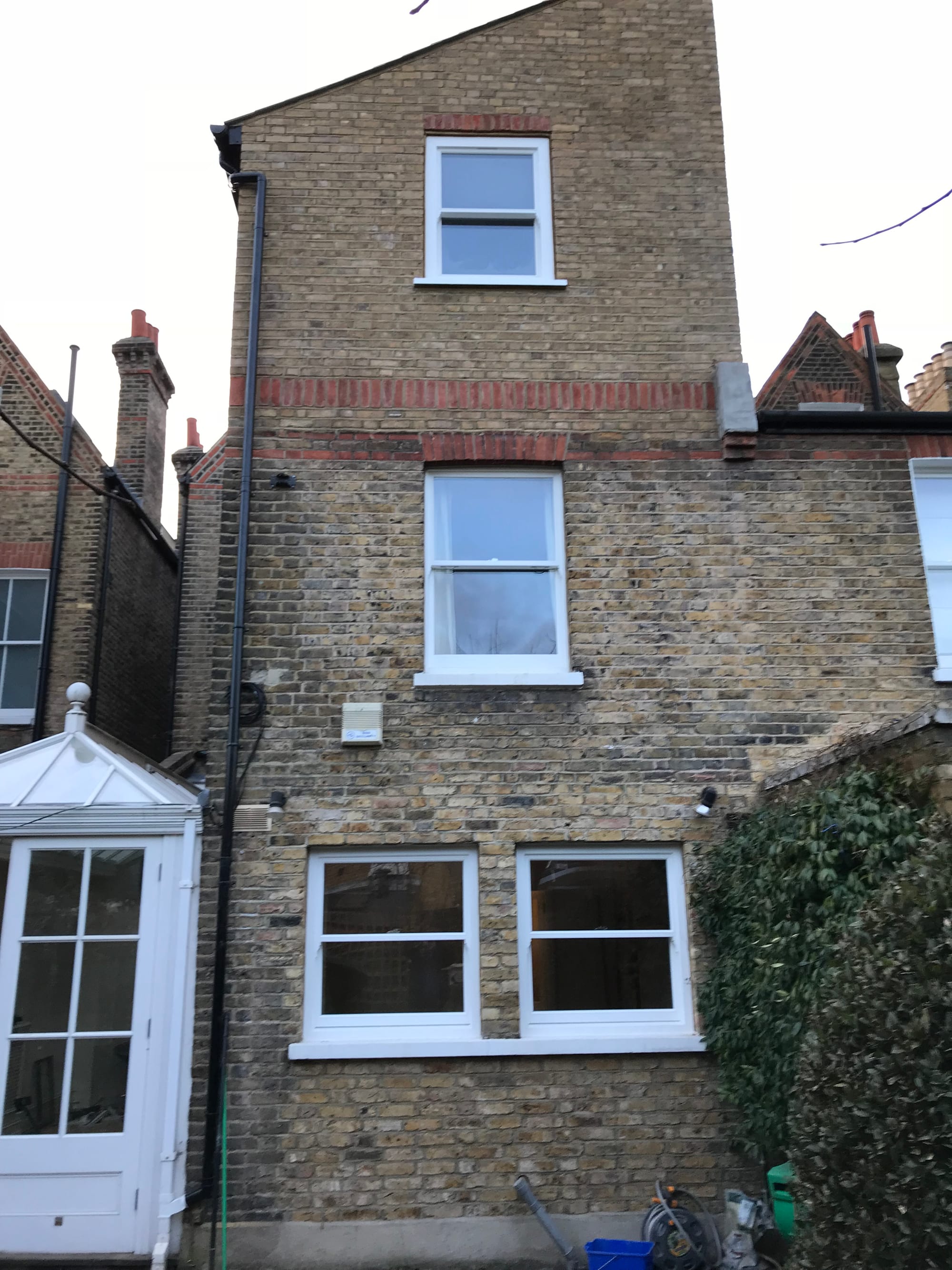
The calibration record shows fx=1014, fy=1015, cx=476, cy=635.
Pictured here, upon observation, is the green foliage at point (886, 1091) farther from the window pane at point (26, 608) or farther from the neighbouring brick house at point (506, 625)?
the window pane at point (26, 608)

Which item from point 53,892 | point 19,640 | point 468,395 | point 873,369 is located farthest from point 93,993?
point 873,369

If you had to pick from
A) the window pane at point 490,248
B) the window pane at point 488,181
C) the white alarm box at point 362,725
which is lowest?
the white alarm box at point 362,725

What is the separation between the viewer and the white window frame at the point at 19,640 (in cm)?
1161

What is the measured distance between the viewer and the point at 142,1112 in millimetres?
6793

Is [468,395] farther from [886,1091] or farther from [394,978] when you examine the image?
[886,1091]

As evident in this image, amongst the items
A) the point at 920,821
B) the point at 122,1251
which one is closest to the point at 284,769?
the point at 122,1251

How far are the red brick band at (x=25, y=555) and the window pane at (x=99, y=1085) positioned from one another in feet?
21.8

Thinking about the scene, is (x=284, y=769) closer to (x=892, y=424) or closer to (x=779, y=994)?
(x=779, y=994)

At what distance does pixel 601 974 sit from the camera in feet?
24.2

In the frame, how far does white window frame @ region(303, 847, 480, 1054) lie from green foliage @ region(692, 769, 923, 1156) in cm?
162

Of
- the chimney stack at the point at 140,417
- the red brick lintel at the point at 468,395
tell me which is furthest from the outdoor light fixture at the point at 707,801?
the chimney stack at the point at 140,417

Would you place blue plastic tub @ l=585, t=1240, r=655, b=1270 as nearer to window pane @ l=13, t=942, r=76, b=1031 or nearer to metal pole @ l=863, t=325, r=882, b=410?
window pane @ l=13, t=942, r=76, b=1031

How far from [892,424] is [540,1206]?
653 cm

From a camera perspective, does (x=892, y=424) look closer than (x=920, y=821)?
No
